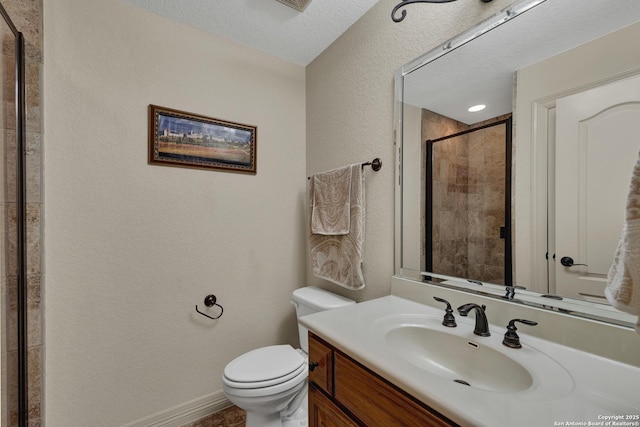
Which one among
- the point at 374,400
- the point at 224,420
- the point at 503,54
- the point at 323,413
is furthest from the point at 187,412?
the point at 503,54

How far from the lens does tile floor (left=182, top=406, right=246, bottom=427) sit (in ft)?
4.98

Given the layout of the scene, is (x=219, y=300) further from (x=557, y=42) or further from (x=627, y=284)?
(x=557, y=42)

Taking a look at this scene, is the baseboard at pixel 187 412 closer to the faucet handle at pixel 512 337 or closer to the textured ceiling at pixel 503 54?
the faucet handle at pixel 512 337

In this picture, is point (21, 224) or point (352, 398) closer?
point (352, 398)

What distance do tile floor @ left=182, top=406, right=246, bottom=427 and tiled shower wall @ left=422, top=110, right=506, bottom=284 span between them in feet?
4.73

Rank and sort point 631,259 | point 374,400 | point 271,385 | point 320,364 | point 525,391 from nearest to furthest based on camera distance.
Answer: point 631,259
point 525,391
point 374,400
point 320,364
point 271,385

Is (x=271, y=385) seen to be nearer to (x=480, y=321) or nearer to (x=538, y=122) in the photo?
(x=480, y=321)

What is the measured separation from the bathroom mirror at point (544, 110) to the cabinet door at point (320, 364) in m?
0.58

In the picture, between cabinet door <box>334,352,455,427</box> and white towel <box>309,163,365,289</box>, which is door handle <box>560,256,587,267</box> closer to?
cabinet door <box>334,352,455,427</box>

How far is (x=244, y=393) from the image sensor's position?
116 cm

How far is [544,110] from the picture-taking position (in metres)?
0.84

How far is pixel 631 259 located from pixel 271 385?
1272mm

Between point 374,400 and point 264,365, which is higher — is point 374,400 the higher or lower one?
the higher one

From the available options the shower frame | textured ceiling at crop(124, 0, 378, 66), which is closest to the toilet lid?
the shower frame
